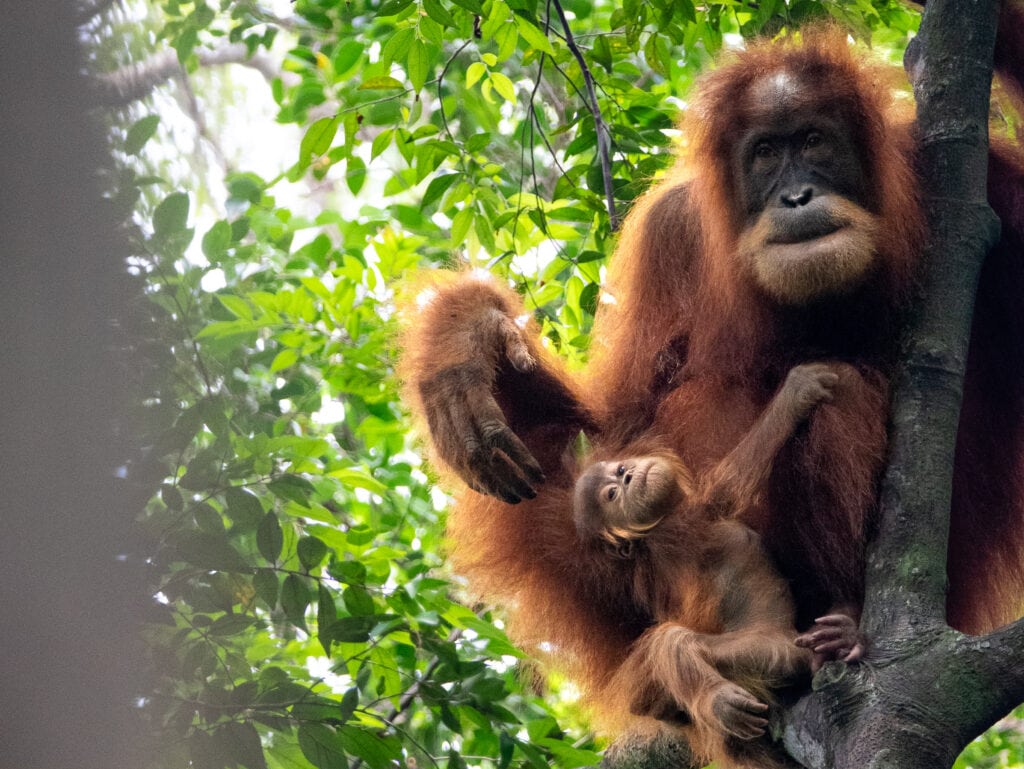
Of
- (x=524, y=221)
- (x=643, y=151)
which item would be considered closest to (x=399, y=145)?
(x=524, y=221)

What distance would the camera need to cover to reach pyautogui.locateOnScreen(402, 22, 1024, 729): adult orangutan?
9.12 ft

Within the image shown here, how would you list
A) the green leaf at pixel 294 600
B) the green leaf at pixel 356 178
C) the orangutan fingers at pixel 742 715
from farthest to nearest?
the green leaf at pixel 356 178 < the green leaf at pixel 294 600 < the orangutan fingers at pixel 742 715

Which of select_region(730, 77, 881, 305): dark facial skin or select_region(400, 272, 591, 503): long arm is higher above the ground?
select_region(730, 77, 881, 305): dark facial skin

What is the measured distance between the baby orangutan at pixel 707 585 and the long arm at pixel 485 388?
258 millimetres

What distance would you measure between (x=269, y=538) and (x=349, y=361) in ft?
6.50

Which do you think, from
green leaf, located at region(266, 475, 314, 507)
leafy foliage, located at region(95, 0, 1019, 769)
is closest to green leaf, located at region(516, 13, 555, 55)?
leafy foliage, located at region(95, 0, 1019, 769)

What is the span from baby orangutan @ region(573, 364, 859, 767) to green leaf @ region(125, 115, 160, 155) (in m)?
1.73

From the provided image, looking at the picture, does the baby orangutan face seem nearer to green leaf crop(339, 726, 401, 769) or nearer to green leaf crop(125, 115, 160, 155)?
green leaf crop(339, 726, 401, 769)

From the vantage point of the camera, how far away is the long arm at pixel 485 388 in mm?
3066

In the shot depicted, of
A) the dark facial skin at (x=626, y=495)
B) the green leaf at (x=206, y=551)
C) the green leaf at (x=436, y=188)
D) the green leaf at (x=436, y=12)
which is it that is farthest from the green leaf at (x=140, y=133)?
the green leaf at (x=436, y=188)

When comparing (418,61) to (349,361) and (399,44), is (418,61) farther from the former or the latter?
(349,361)

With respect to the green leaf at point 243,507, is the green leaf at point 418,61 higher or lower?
higher

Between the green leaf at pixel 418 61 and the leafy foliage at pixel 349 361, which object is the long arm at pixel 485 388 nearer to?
the leafy foliage at pixel 349 361

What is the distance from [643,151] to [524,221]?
20.0 inches
